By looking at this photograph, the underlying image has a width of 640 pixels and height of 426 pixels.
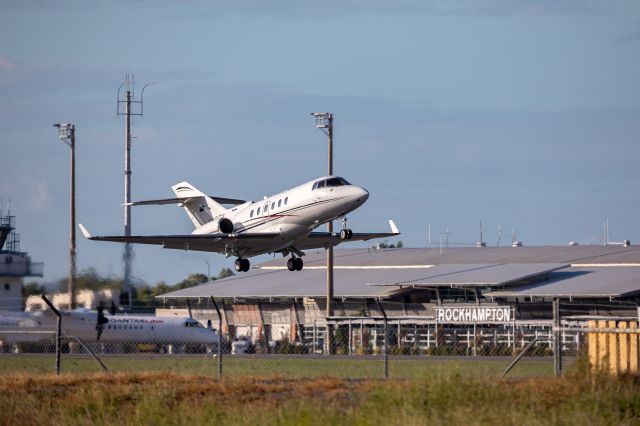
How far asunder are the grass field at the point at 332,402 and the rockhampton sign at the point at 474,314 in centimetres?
4298

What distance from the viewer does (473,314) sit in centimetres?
6575

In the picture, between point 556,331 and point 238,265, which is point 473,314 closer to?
point 238,265

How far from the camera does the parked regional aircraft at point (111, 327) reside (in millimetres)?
54219

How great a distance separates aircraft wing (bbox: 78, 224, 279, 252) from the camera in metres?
46.8

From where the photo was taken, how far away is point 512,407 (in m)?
17.8

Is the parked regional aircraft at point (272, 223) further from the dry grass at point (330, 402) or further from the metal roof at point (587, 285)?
the dry grass at point (330, 402)

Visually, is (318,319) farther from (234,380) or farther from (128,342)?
(234,380)

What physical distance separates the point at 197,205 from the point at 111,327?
9.47 metres

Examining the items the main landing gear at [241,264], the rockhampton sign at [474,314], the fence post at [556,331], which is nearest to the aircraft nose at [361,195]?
the main landing gear at [241,264]

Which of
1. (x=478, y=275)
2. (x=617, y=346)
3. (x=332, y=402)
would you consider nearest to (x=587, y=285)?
(x=478, y=275)

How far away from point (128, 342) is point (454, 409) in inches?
1631

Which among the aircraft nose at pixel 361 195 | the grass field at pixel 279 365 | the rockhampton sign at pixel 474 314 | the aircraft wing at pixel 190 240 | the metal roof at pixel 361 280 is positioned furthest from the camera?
the metal roof at pixel 361 280

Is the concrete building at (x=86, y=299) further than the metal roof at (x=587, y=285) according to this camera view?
No

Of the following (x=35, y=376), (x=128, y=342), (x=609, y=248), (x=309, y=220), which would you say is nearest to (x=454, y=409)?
(x=35, y=376)
